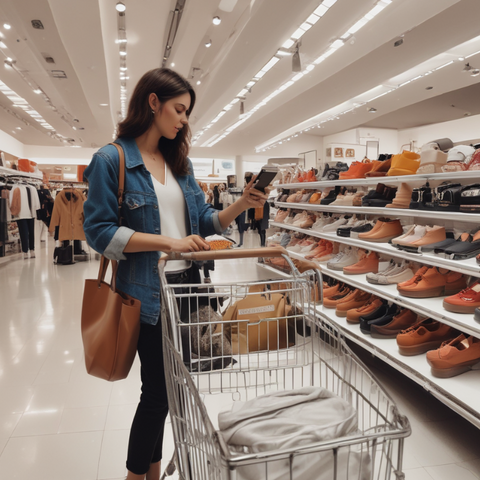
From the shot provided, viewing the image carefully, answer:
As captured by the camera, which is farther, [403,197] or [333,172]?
[333,172]

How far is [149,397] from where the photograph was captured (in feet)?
4.45

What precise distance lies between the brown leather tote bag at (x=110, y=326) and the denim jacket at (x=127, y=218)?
27 mm

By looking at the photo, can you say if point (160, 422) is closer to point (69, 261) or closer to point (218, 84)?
point (69, 261)

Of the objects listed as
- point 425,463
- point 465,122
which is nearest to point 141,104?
point 425,463

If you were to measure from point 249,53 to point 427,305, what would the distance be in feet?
17.4

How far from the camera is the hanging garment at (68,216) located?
7207mm

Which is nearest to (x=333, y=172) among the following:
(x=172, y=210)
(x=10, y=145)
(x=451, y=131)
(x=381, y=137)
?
(x=172, y=210)

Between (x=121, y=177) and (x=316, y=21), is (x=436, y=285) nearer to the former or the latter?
(x=121, y=177)

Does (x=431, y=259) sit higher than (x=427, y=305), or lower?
higher

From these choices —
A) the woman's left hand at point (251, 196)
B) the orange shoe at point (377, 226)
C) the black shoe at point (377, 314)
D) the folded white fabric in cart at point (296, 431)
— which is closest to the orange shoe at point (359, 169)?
the orange shoe at point (377, 226)

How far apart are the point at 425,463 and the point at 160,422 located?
1.28 m

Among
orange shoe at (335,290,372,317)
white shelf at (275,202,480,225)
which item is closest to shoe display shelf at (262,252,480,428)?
orange shoe at (335,290,372,317)

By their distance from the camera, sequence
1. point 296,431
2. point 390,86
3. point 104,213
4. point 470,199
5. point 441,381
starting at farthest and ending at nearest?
point 390,86 → point 470,199 → point 441,381 → point 104,213 → point 296,431

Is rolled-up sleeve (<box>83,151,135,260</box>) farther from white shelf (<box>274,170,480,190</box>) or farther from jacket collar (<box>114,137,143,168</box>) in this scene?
white shelf (<box>274,170,480,190</box>)
